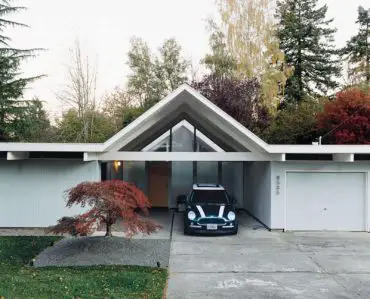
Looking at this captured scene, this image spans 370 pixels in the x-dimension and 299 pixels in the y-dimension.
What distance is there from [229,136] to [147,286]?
25.5 feet

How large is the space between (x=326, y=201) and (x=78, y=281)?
31.4 ft

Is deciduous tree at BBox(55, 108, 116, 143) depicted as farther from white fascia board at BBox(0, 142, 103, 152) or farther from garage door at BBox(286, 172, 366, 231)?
garage door at BBox(286, 172, 366, 231)

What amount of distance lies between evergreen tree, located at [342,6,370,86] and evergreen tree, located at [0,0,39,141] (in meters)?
27.0

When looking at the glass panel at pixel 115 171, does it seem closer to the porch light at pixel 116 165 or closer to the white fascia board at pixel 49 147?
the porch light at pixel 116 165

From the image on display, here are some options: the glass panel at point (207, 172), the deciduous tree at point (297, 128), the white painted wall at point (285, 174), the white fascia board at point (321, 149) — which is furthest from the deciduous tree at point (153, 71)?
the white fascia board at point (321, 149)

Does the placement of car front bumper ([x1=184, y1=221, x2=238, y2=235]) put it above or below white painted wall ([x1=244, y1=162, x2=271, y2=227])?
below

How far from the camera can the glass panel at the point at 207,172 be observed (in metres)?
20.0

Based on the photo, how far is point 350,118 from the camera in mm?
24812

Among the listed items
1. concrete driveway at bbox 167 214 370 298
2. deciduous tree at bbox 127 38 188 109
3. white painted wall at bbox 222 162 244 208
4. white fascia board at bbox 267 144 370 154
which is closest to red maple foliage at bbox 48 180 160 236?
concrete driveway at bbox 167 214 370 298

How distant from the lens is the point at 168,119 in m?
16.1

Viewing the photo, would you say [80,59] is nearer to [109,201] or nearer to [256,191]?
[256,191]

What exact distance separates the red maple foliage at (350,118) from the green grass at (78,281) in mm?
18791

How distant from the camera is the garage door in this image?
14695mm

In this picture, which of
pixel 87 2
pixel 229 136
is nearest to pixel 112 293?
pixel 229 136
